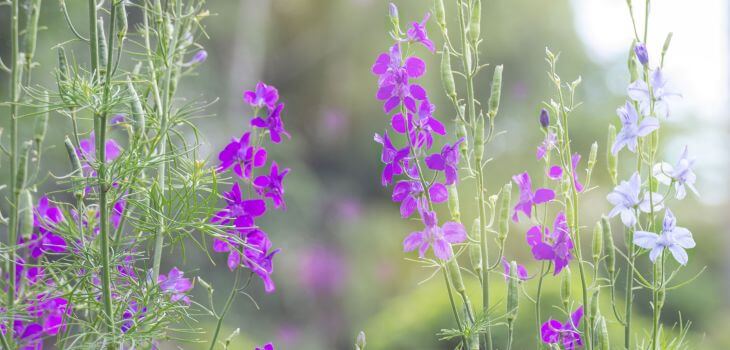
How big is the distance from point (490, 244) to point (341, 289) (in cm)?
138

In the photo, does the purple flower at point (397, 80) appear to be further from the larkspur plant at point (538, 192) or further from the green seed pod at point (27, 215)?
the green seed pod at point (27, 215)

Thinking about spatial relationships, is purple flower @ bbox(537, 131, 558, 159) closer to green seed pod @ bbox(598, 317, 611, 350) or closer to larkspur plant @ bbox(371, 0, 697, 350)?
larkspur plant @ bbox(371, 0, 697, 350)

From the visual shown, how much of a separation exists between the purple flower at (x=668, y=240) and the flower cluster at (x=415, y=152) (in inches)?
7.1

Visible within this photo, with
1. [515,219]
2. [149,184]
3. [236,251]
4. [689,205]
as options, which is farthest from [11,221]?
[689,205]

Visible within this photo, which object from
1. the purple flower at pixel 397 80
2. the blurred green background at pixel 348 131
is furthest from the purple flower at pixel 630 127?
the blurred green background at pixel 348 131

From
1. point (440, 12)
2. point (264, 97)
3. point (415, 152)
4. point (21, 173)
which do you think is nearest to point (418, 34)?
point (440, 12)

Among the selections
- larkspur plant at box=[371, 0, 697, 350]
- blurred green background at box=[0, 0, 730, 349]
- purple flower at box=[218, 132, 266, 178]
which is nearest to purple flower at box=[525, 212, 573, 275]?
larkspur plant at box=[371, 0, 697, 350]

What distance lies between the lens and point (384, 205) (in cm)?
583

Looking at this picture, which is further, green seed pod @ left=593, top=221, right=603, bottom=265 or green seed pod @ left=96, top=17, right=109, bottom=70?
green seed pod @ left=96, top=17, right=109, bottom=70

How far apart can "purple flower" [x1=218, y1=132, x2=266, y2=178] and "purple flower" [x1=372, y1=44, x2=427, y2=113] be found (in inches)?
7.6

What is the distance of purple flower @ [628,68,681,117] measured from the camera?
83 cm

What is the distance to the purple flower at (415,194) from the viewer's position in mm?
880

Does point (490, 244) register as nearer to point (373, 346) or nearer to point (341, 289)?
point (341, 289)

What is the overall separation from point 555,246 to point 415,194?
0.17 m
